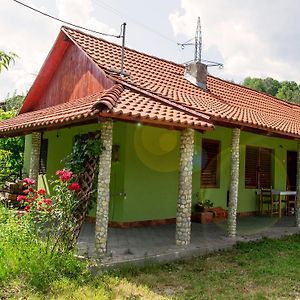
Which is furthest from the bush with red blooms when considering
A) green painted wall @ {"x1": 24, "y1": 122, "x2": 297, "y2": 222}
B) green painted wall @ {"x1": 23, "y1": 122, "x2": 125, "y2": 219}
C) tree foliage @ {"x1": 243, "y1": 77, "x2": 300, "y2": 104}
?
tree foliage @ {"x1": 243, "y1": 77, "x2": 300, "y2": 104}

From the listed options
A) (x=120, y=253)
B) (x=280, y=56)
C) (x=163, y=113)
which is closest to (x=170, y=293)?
(x=120, y=253)

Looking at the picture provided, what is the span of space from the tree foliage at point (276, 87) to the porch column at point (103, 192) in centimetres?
5894

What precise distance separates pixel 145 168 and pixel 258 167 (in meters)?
5.74

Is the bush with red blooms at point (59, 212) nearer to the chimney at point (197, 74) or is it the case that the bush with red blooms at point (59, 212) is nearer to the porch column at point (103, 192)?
the porch column at point (103, 192)

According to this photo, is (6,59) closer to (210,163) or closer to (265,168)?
(210,163)

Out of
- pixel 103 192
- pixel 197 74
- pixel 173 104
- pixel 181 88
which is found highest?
pixel 197 74

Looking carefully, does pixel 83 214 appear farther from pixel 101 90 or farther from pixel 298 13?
pixel 298 13

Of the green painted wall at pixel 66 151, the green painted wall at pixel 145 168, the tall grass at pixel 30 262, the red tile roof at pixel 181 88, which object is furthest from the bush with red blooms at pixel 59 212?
the red tile roof at pixel 181 88

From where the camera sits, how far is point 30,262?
18.4ft

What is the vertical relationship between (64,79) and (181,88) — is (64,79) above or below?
above

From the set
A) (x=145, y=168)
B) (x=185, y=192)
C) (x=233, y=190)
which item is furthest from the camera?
(x=145, y=168)

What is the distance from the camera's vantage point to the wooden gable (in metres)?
10.6

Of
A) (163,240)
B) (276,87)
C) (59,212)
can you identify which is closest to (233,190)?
(163,240)

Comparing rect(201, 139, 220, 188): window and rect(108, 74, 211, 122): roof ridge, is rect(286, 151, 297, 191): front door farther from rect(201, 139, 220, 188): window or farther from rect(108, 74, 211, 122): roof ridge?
rect(108, 74, 211, 122): roof ridge
